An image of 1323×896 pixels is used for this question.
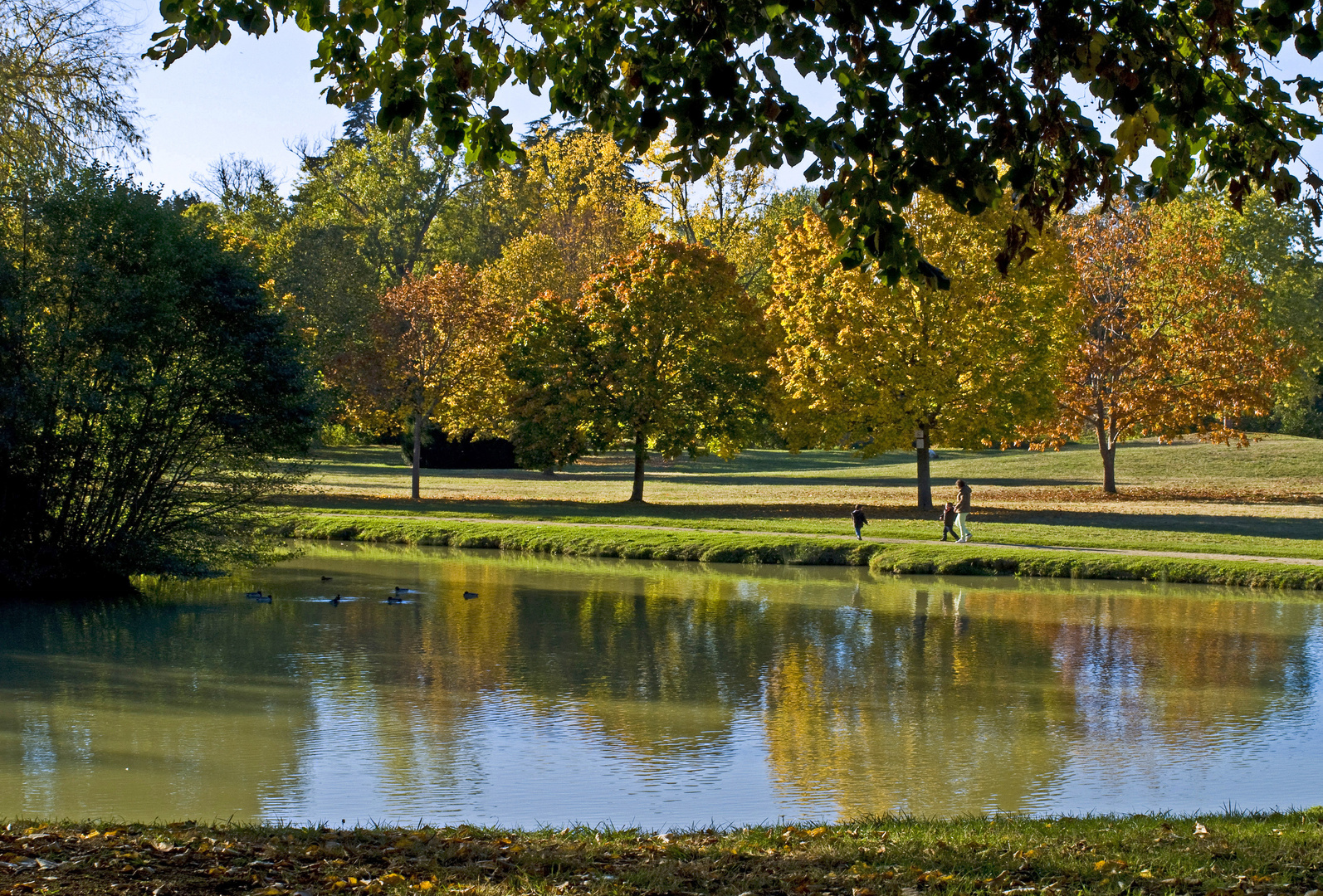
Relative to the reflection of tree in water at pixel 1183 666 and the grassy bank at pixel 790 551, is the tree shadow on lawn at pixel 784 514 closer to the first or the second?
the grassy bank at pixel 790 551

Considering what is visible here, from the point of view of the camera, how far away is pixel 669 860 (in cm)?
691

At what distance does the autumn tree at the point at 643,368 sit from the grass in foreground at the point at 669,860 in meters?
30.2

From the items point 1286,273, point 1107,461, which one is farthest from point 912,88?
point 1286,273

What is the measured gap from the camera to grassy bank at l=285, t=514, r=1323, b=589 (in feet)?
80.4

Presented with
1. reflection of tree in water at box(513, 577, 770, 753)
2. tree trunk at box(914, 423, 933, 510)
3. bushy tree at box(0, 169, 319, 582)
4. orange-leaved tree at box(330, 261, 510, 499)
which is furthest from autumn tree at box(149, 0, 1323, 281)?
orange-leaved tree at box(330, 261, 510, 499)

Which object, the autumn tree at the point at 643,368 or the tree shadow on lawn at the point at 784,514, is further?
the autumn tree at the point at 643,368

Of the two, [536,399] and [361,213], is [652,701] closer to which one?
[536,399]

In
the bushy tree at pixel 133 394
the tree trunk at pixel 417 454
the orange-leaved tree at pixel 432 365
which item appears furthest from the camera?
the tree trunk at pixel 417 454

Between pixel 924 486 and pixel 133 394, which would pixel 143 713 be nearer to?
pixel 133 394

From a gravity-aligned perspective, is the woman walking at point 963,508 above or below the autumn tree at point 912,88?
below

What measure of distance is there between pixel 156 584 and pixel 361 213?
4350 centimetres

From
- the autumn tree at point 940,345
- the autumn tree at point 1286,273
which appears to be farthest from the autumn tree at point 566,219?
the autumn tree at point 1286,273

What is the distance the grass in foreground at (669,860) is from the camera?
248 inches

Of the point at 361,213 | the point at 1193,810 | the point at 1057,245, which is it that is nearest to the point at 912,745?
the point at 1193,810
